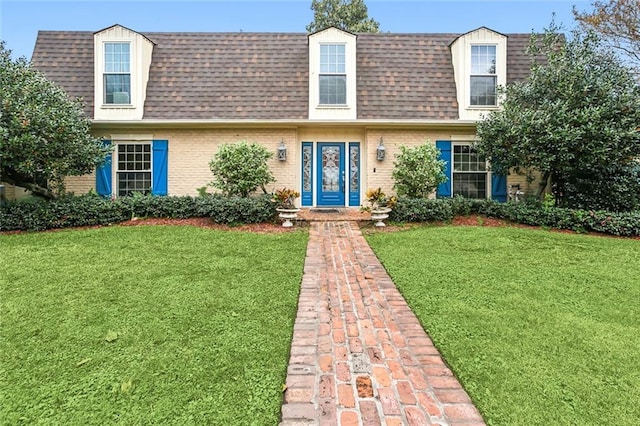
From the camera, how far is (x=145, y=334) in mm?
3314

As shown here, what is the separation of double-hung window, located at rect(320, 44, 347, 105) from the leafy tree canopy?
10350 millimetres

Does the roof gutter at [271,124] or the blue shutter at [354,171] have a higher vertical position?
the roof gutter at [271,124]

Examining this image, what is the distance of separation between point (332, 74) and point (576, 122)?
20.6ft

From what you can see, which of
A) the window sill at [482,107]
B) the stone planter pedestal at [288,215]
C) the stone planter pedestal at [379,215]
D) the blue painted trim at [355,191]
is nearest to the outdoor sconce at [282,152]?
the blue painted trim at [355,191]

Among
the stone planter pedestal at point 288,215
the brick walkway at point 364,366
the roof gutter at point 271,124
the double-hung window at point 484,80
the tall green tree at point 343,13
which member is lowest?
the brick walkway at point 364,366

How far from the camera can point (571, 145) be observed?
823 cm

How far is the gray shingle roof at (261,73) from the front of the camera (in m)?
10.7

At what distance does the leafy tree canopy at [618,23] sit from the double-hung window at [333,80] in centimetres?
1035

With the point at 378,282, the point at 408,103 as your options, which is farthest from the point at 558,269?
the point at 408,103

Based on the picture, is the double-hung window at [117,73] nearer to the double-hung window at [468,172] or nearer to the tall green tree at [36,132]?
the tall green tree at [36,132]

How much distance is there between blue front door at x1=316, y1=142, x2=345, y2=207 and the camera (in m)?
11.3

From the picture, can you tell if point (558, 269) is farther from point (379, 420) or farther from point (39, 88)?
point (39, 88)

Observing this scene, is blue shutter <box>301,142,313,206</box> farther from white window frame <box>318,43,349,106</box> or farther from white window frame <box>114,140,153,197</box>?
white window frame <box>114,140,153,197</box>

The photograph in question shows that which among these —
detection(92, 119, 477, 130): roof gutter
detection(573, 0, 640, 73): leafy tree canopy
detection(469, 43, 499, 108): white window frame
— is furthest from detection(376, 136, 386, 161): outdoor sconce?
detection(573, 0, 640, 73): leafy tree canopy
